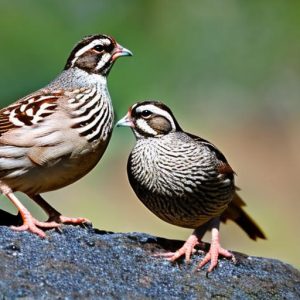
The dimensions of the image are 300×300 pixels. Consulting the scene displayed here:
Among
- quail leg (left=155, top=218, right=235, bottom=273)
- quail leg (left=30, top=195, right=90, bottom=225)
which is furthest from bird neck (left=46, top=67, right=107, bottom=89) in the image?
quail leg (left=155, top=218, right=235, bottom=273)

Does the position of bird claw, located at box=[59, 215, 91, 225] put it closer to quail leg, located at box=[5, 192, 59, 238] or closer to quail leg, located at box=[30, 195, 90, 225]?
quail leg, located at box=[30, 195, 90, 225]

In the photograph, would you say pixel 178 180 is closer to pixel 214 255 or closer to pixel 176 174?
pixel 176 174

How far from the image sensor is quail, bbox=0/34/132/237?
18.1ft

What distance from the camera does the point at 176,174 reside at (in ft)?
18.5

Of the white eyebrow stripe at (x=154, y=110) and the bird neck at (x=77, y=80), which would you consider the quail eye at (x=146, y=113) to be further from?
the bird neck at (x=77, y=80)

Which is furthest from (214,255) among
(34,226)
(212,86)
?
(212,86)

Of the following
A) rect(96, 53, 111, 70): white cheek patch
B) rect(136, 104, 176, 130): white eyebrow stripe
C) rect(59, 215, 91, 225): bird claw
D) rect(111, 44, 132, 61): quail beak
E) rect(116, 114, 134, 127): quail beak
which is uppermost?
rect(111, 44, 132, 61): quail beak

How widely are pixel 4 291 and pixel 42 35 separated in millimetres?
4989

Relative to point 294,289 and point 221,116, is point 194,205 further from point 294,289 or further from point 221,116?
point 221,116

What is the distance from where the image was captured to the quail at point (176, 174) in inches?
222

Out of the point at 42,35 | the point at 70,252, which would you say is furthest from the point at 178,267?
the point at 42,35

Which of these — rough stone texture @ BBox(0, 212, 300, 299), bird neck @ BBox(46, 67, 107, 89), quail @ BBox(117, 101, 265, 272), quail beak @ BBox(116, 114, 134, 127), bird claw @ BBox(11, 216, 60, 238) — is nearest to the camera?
rough stone texture @ BBox(0, 212, 300, 299)

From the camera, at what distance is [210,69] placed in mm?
10250

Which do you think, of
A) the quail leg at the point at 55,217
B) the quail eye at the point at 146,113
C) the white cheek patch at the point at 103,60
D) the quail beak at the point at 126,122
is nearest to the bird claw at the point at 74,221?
the quail leg at the point at 55,217
